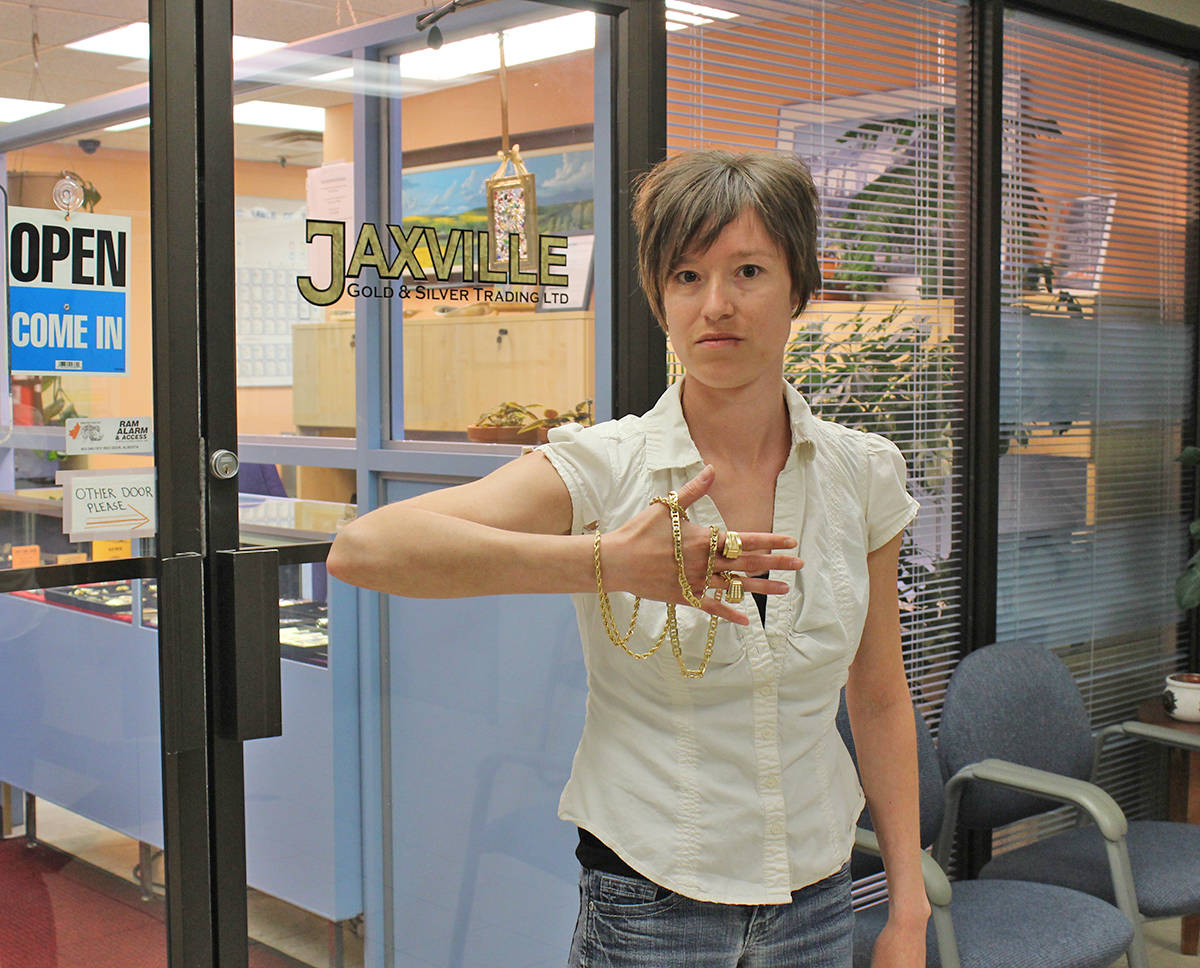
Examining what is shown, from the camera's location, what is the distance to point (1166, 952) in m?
3.66

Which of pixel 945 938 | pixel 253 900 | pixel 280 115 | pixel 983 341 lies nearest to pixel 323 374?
pixel 280 115

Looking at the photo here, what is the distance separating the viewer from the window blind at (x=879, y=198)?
2910 mm

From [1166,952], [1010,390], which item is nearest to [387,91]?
[1010,390]

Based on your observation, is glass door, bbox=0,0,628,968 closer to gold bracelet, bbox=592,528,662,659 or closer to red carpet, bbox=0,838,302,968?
red carpet, bbox=0,838,302,968

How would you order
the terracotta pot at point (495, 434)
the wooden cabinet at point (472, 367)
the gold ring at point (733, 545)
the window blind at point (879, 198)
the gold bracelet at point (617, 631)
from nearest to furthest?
the gold ring at point (733, 545)
the gold bracelet at point (617, 631)
the wooden cabinet at point (472, 367)
the terracotta pot at point (495, 434)
the window blind at point (879, 198)

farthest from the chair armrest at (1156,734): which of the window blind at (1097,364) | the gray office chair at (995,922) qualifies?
the gray office chair at (995,922)

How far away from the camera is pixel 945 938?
2.33 m

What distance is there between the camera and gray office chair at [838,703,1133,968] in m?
2.39

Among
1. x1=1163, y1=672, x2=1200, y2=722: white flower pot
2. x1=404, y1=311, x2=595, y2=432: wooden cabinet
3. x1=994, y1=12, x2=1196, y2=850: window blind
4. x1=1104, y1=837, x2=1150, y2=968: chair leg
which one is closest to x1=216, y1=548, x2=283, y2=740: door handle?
x1=404, y1=311, x2=595, y2=432: wooden cabinet

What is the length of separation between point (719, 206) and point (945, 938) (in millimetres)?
1577

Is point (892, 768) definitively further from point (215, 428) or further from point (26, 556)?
point (26, 556)

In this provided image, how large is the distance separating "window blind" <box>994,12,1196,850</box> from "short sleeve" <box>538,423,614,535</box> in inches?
100

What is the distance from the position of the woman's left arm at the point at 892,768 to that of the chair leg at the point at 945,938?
0.76 metres

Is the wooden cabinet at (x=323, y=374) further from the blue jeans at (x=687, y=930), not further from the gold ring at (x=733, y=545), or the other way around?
the gold ring at (x=733, y=545)
